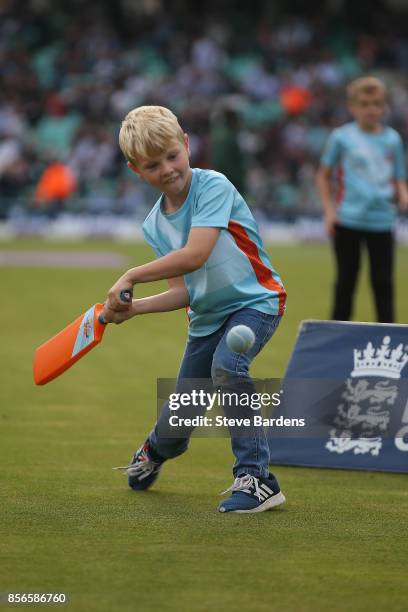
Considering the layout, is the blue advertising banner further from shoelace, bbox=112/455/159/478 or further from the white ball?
the white ball

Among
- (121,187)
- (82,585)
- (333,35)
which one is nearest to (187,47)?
(333,35)

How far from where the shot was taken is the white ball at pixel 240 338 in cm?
504

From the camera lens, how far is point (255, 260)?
531 centimetres

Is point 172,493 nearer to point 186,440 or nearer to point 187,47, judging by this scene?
point 186,440

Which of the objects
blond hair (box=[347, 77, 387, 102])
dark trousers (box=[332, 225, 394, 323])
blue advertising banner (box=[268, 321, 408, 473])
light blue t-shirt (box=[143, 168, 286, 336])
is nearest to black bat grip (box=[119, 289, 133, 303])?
light blue t-shirt (box=[143, 168, 286, 336])

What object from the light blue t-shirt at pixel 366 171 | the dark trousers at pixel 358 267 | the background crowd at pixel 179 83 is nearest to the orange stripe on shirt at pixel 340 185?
the light blue t-shirt at pixel 366 171

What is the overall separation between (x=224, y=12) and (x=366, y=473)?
93.5 ft

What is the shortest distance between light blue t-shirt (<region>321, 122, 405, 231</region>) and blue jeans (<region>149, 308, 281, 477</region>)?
4107 millimetres

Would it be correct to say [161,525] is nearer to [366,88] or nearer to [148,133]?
[148,133]

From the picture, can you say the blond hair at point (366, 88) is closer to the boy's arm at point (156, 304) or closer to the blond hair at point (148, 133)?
the boy's arm at point (156, 304)

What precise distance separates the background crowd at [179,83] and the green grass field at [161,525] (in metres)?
15.1

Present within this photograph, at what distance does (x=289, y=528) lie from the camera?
5016 mm

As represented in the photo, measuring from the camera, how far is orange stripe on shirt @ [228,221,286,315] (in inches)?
207

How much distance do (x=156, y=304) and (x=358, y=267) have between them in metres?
4.36
